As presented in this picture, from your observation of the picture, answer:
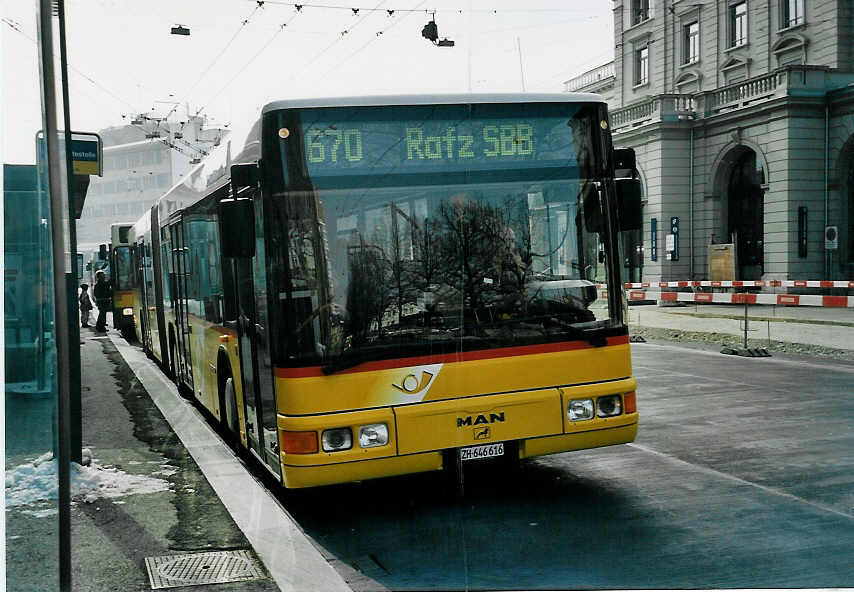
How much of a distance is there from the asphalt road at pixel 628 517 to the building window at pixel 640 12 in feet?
75.5

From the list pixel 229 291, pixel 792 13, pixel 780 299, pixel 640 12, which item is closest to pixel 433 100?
pixel 229 291

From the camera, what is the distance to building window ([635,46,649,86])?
32.5m

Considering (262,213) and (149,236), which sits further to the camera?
(149,236)

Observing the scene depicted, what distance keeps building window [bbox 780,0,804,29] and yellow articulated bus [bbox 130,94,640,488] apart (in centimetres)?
2814

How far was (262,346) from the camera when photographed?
20.4 feet

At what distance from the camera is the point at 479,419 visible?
568 cm

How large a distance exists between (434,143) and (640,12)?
26.4m

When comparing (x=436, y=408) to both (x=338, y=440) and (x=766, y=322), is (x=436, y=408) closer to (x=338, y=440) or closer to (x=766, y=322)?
(x=338, y=440)

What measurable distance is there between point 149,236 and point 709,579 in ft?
37.3

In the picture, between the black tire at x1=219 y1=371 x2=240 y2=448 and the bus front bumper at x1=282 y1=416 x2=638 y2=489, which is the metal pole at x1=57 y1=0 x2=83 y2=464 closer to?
the black tire at x1=219 y1=371 x2=240 y2=448

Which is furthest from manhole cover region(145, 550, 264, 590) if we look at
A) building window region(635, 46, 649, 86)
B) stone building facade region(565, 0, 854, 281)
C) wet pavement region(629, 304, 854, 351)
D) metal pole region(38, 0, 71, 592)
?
building window region(635, 46, 649, 86)

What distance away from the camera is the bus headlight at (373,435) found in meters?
5.51

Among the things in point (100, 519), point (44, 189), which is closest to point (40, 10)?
point (44, 189)

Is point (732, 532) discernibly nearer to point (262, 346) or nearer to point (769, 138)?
point (262, 346)
